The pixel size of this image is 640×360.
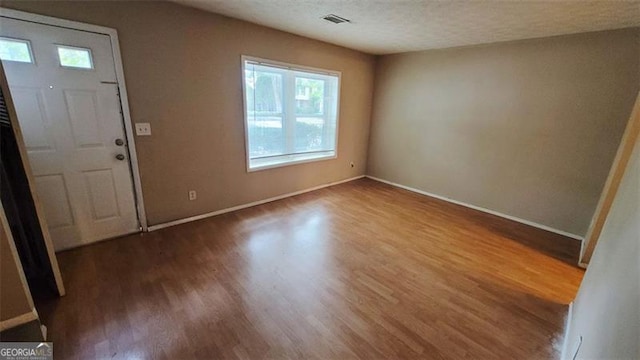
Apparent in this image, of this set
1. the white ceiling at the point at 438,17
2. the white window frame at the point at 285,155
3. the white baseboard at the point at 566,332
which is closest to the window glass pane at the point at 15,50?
the white ceiling at the point at 438,17

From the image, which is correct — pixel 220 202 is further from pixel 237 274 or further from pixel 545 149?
pixel 545 149

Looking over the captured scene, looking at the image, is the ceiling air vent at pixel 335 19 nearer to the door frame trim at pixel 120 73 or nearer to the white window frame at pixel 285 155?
the white window frame at pixel 285 155

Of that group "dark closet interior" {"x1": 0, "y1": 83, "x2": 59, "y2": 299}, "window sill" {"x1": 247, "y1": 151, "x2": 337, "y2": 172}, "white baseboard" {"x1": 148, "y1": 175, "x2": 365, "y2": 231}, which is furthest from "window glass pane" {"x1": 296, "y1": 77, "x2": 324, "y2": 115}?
"dark closet interior" {"x1": 0, "y1": 83, "x2": 59, "y2": 299}

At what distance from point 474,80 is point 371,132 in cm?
201

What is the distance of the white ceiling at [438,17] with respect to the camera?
7.31 ft

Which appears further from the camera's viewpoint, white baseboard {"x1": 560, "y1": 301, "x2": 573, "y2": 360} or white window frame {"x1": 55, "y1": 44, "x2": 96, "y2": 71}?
white window frame {"x1": 55, "y1": 44, "x2": 96, "y2": 71}

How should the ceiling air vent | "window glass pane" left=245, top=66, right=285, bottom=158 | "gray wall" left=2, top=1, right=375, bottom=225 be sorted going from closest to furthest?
"gray wall" left=2, top=1, right=375, bottom=225, the ceiling air vent, "window glass pane" left=245, top=66, right=285, bottom=158

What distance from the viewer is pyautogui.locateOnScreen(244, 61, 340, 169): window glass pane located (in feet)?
11.4

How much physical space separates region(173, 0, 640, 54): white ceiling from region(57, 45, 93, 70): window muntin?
1.00m

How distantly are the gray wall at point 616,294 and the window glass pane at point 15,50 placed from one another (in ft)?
12.4

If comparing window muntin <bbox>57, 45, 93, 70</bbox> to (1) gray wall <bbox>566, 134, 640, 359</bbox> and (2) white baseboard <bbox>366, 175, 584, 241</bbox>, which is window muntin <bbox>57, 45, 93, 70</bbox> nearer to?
(1) gray wall <bbox>566, 134, 640, 359</bbox>

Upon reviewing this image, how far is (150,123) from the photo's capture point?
269cm

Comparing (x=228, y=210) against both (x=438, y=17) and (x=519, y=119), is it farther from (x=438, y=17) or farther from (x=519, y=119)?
(x=519, y=119)

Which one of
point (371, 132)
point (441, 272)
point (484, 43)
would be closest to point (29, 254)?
point (441, 272)
